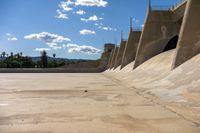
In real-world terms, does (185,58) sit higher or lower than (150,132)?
higher

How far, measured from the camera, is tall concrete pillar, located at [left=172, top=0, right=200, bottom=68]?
17.8 m

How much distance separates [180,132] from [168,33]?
25.7 meters

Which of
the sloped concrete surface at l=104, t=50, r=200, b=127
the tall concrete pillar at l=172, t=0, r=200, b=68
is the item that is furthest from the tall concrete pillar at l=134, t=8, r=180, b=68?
the sloped concrete surface at l=104, t=50, r=200, b=127

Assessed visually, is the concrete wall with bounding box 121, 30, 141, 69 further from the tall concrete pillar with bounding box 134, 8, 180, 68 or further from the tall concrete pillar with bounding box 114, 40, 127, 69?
the tall concrete pillar with bounding box 134, 8, 180, 68

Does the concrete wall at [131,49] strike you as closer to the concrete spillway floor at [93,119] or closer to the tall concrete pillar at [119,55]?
the tall concrete pillar at [119,55]

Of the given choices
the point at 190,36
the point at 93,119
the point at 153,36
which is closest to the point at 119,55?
the point at 153,36

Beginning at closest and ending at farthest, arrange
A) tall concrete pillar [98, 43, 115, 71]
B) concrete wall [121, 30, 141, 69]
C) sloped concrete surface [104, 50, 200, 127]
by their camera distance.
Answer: sloped concrete surface [104, 50, 200, 127], concrete wall [121, 30, 141, 69], tall concrete pillar [98, 43, 115, 71]

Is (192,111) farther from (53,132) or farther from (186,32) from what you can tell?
(186,32)

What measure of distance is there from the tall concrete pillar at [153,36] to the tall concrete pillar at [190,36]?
13.2 meters

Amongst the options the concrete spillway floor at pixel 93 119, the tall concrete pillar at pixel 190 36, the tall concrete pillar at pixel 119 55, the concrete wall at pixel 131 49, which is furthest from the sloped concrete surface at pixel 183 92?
the tall concrete pillar at pixel 119 55

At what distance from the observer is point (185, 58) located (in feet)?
58.5

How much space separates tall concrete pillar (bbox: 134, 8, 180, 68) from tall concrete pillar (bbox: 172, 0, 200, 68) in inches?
519

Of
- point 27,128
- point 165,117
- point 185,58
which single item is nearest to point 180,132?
point 165,117

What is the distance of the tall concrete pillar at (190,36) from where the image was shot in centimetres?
1783
